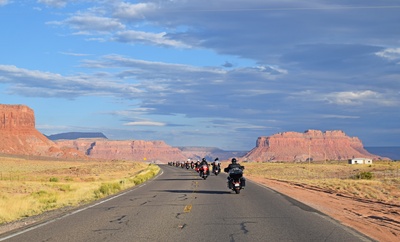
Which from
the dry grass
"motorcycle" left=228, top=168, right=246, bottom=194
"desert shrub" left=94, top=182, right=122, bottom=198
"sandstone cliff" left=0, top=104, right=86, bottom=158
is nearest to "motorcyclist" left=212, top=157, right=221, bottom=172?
the dry grass

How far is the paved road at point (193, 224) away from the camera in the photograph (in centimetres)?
1165

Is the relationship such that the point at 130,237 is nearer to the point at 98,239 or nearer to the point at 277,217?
the point at 98,239

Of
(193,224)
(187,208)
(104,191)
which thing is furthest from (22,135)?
(193,224)

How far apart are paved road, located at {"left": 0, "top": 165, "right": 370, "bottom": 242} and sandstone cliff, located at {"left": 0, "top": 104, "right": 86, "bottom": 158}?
162719mm

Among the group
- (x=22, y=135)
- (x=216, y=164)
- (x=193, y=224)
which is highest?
(x=22, y=135)

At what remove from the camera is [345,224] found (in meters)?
14.0

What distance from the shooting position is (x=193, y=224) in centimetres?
1384

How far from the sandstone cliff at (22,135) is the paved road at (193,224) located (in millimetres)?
162719

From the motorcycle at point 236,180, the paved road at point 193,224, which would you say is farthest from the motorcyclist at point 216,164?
the paved road at point 193,224

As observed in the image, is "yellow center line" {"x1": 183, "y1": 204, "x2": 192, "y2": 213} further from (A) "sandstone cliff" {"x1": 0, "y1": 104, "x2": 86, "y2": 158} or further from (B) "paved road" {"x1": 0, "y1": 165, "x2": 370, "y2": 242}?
(A) "sandstone cliff" {"x1": 0, "y1": 104, "x2": 86, "y2": 158}

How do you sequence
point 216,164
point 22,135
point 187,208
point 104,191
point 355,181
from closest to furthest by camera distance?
point 187,208 < point 104,191 < point 355,181 < point 216,164 < point 22,135

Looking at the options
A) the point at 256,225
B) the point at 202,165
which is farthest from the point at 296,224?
the point at 202,165

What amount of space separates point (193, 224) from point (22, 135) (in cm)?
18170

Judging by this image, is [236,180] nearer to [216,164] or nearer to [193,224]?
[193,224]
